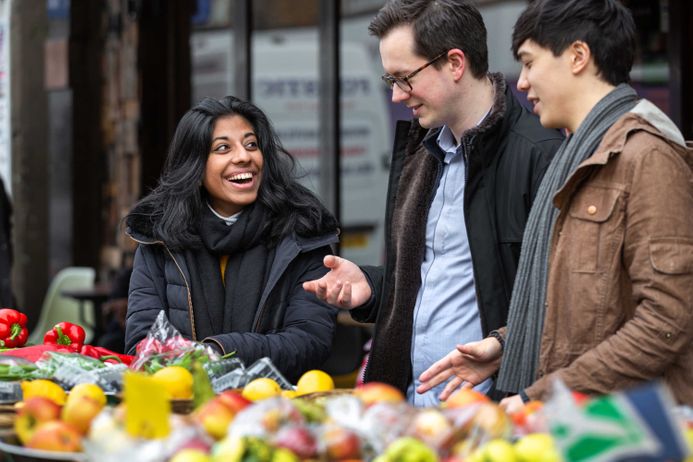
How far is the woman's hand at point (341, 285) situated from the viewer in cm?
324

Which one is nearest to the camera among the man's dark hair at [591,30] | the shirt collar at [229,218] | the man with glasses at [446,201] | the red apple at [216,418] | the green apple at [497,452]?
the green apple at [497,452]

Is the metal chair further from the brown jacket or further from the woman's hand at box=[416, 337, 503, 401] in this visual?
the brown jacket

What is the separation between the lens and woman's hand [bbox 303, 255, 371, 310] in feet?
10.6

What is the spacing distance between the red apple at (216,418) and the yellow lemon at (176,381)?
1.61ft

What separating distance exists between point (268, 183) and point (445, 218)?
706 millimetres

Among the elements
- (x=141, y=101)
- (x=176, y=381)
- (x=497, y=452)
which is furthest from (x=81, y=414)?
(x=141, y=101)

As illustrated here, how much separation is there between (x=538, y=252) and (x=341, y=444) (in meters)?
0.84

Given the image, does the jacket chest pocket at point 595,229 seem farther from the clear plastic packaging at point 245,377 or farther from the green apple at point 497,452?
the clear plastic packaging at point 245,377

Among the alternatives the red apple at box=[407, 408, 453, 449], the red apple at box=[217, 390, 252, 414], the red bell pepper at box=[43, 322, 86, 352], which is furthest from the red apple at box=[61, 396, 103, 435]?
the red bell pepper at box=[43, 322, 86, 352]

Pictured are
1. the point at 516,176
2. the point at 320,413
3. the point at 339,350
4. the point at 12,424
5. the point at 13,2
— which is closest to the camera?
the point at 320,413

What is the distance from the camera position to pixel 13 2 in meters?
7.98

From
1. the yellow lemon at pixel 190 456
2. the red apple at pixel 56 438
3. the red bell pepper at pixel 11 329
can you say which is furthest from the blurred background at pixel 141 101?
the yellow lemon at pixel 190 456

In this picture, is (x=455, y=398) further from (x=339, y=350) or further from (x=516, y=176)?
(x=339, y=350)

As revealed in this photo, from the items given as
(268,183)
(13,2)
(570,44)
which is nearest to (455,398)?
(570,44)
